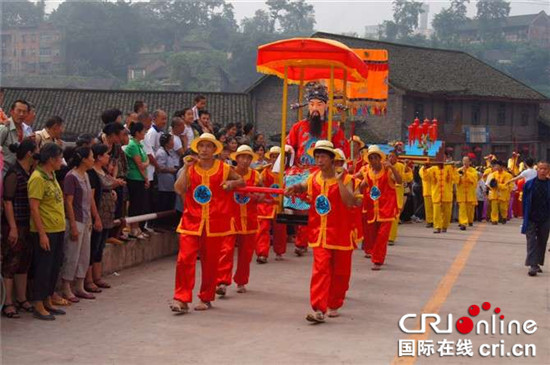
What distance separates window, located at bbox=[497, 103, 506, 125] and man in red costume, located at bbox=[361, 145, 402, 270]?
44147 mm

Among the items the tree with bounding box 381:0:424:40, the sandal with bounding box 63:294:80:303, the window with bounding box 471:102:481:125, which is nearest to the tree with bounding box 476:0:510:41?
the tree with bounding box 381:0:424:40

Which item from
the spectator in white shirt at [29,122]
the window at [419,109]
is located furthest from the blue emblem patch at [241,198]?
the window at [419,109]

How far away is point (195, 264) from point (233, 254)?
1.22 meters

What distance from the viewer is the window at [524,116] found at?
5893 centimetres

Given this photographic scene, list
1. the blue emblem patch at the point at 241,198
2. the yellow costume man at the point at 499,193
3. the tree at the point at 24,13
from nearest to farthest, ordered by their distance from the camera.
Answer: the blue emblem patch at the point at 241,198 < the yellow costume man at the point at 499,193 < the tree at the point at 24,13

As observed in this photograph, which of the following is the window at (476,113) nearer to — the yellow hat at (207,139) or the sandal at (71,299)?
the yellow hat at (207,139)

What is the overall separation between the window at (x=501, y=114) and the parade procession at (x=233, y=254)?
4273cm

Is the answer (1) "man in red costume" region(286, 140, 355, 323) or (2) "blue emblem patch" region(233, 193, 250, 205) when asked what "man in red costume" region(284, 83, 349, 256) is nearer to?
(2) "blue emblem patch" region(233, 193, 250, 205)

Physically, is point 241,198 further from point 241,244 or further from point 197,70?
point 197,70

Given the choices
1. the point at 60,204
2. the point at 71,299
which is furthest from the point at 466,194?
the point at 60,204

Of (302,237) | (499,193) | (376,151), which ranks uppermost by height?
(376,151)

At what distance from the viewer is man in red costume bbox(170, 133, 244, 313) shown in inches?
392

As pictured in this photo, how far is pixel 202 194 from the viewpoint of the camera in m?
10.0

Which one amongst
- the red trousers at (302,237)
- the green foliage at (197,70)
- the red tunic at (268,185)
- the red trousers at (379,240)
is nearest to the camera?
the red tunic at (268,185)
